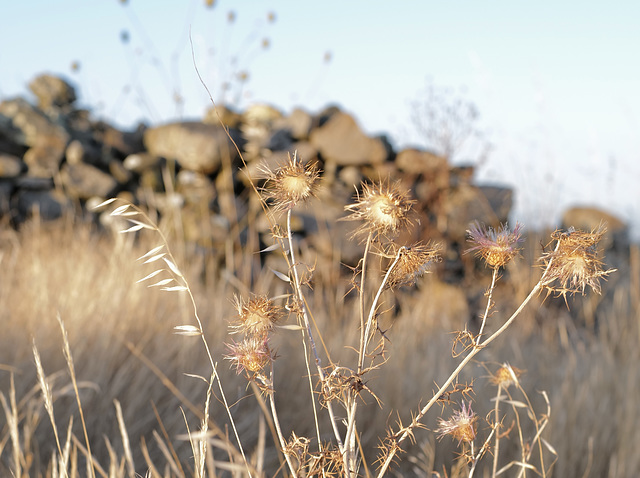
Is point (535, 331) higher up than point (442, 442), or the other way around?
point (442, 442)

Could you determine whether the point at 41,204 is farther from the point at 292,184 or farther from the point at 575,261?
the point at 575,261

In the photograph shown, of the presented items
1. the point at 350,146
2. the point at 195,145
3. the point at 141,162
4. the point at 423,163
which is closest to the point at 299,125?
the point at 350,146

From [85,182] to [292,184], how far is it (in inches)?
185

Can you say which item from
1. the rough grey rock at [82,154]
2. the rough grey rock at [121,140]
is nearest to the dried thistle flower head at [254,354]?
the rough grey rock at [82,154]

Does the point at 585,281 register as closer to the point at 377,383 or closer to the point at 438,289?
the point at 377,383

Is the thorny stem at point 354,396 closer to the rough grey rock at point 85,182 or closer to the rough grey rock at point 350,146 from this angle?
the rough grey rock at point 350,146

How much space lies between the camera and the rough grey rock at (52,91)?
20.8ft

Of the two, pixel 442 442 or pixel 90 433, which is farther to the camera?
pixel 442 442

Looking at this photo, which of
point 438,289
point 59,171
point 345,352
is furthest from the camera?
point 59,171

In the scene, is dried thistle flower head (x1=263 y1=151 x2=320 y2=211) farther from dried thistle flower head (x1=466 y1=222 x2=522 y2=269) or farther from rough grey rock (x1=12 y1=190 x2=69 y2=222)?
rough grey rock (x1=12 y1=190 x2=69 y2=222)

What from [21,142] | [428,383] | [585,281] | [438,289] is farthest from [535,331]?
[21,142]

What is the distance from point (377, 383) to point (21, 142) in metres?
4.44

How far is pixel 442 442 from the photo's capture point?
7.30 feet

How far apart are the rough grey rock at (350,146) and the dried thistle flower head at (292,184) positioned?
449cm
